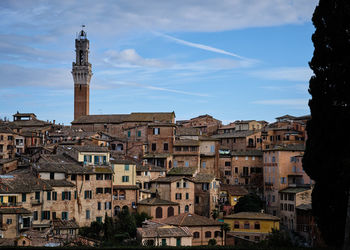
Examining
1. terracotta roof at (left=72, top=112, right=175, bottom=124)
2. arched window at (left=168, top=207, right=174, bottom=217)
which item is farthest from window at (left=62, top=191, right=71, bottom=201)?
terracotta roof at (left=72, top=112, right=175, bottom=124)

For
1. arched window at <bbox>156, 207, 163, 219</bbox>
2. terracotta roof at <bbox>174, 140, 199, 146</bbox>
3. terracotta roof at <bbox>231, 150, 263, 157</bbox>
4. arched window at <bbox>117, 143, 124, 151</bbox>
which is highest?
terracotta roof at <bbox>174, 140, 199, 146</bbox>

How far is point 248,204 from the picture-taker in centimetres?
6675

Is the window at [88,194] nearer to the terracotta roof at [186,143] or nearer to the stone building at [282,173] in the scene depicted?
the terracotta roof at [186,143]

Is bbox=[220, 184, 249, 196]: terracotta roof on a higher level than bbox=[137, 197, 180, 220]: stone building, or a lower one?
higher

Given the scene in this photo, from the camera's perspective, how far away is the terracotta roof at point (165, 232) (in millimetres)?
49375

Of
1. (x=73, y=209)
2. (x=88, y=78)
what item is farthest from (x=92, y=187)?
(x=88, y=78)

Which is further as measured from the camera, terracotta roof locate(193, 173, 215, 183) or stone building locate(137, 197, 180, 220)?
terracotta roof locate(193, 173, 215, 183)

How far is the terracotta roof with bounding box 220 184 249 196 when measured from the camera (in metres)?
72.8

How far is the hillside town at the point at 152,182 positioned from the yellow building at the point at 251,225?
0.12 m

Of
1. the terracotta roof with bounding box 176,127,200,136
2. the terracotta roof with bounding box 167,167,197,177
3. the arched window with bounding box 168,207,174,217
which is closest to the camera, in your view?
the arched window with bounding box 168,207,174,217

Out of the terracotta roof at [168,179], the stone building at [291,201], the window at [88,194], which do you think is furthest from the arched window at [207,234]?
the window at [88,194]

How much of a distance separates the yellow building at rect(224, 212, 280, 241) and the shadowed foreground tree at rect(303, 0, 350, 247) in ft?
109

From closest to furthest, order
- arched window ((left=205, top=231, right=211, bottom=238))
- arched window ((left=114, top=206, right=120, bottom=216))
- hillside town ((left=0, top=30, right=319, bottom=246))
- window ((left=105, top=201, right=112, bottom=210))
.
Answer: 1. hillside town ((left=0, top=30, right=319, bottom=246))
2. arched window ((left=205, top=231, right=211, bottom=238))
3. window ((left=105, top=201, right=112, bottom=210))
4. arched window ((left=114, top=206, right=120, bottom=216))

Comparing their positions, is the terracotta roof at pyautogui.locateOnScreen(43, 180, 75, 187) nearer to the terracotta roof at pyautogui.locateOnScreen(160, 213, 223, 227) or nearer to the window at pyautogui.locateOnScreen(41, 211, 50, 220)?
the window at pyautogui.locateOnScreen(41, 211, 50, 220)
